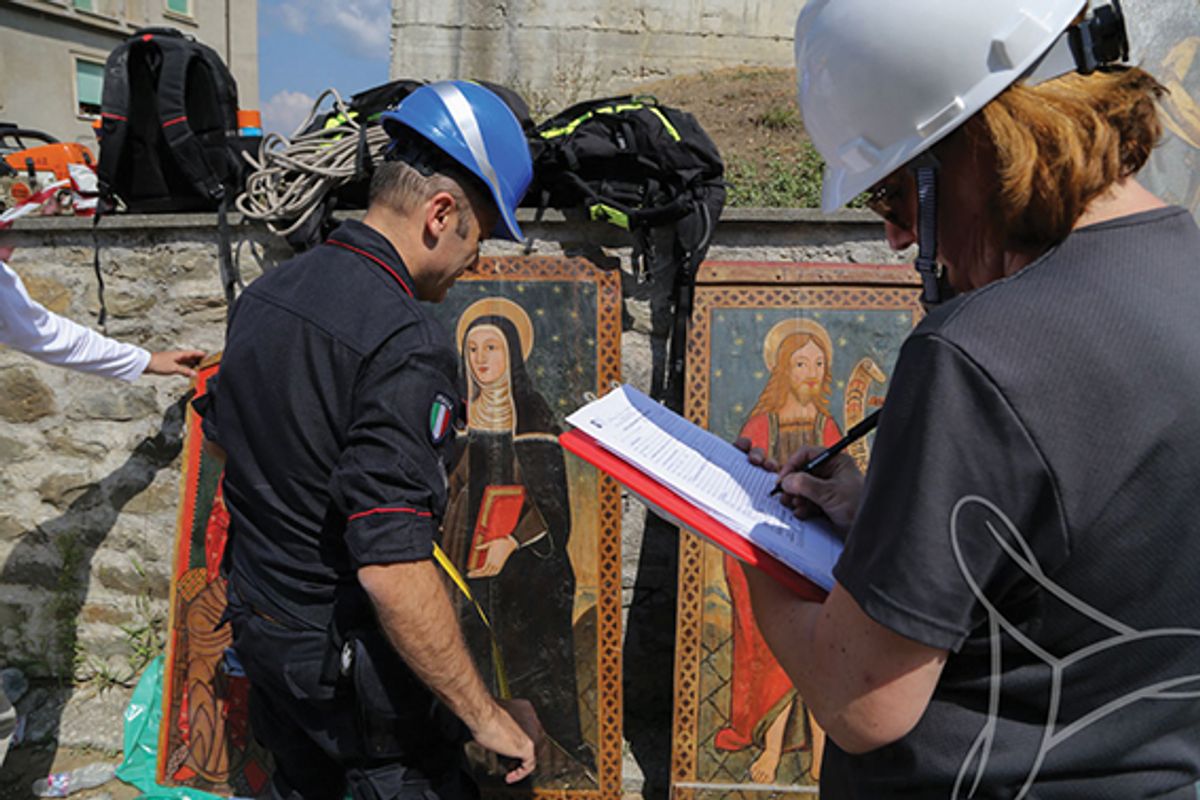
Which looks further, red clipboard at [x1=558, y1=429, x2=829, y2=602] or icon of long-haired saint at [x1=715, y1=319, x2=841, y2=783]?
icon of long-haired saint at [x1=715, y1=319, x2=841, y2=783]

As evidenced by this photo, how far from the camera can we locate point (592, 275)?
2.74 meters

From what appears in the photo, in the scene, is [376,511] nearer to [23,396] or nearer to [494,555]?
[494,555]

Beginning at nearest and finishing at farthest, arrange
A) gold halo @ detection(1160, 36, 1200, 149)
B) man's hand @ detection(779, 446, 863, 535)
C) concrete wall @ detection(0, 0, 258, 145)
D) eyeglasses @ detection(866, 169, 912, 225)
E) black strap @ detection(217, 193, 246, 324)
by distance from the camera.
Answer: eyeglasses @ detection(866, 169, 912, 225) → man's hand @ detection(779, 446, 863, 535) → gold halo @ detection(1160, 36, 1200, 149) → black strap @ detection(217, 193, 246, 324) → concrete wall @ detection(0, 0, 258, 145)

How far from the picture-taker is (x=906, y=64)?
918 mm

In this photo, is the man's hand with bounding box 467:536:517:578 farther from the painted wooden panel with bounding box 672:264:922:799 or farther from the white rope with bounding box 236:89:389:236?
the white rope with bounding box 236:89:389:236

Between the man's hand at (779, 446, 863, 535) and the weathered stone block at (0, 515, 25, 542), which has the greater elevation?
the man's hand at (779, 446, 863, 535)

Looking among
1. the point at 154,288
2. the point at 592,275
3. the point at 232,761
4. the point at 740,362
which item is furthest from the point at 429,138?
the point at 232,761

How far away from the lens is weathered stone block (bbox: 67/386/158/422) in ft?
10.1

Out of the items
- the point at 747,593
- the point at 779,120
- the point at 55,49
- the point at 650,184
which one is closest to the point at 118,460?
the point at 650,184

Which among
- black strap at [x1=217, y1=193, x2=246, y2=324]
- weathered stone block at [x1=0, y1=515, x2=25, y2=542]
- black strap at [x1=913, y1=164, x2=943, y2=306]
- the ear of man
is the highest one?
black strap at [x1=913, y1=164, x2=943, y2=306]

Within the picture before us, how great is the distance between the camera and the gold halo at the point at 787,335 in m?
2.68

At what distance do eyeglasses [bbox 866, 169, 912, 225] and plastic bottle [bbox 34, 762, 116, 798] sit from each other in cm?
324

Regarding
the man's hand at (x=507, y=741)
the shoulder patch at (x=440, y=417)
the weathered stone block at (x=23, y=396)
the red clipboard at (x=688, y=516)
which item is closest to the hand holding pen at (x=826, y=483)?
the red clipboard at (x=688, y=516)

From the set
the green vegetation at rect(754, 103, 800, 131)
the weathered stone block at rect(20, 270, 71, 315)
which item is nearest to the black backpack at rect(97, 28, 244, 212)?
the weathered stone block at rect(20, 270, 71, 315)
